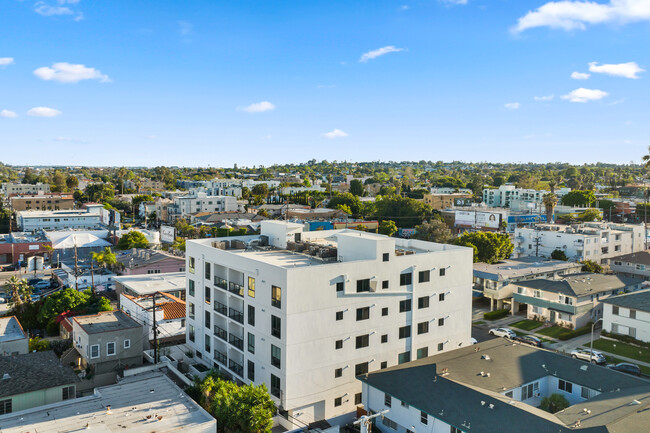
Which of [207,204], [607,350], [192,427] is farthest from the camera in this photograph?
[207,204]

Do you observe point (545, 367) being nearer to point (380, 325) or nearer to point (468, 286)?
point (468, 286)

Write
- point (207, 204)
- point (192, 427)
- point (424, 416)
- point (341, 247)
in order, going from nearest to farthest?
point (192, 427)
point (424, 416)
point (341, 247)
point (207, 204)

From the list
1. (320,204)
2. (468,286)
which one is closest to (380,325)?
(468,286)

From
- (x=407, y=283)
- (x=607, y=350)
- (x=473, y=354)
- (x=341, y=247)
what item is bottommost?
(x=607, y=350)

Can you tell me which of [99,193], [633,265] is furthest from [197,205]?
[633,265]

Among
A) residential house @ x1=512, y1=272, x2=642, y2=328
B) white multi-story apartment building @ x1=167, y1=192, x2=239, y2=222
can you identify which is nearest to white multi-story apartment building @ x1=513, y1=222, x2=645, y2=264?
residential house @ x1=512, y1=272, x2=642, y2=328

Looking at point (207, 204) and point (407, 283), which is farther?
point (207, 204)

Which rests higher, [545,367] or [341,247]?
[341,247]

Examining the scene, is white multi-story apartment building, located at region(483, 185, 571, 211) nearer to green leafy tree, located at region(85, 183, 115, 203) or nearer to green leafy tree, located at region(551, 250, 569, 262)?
green leafy tree, located at region(551, 250, 569, 262)
